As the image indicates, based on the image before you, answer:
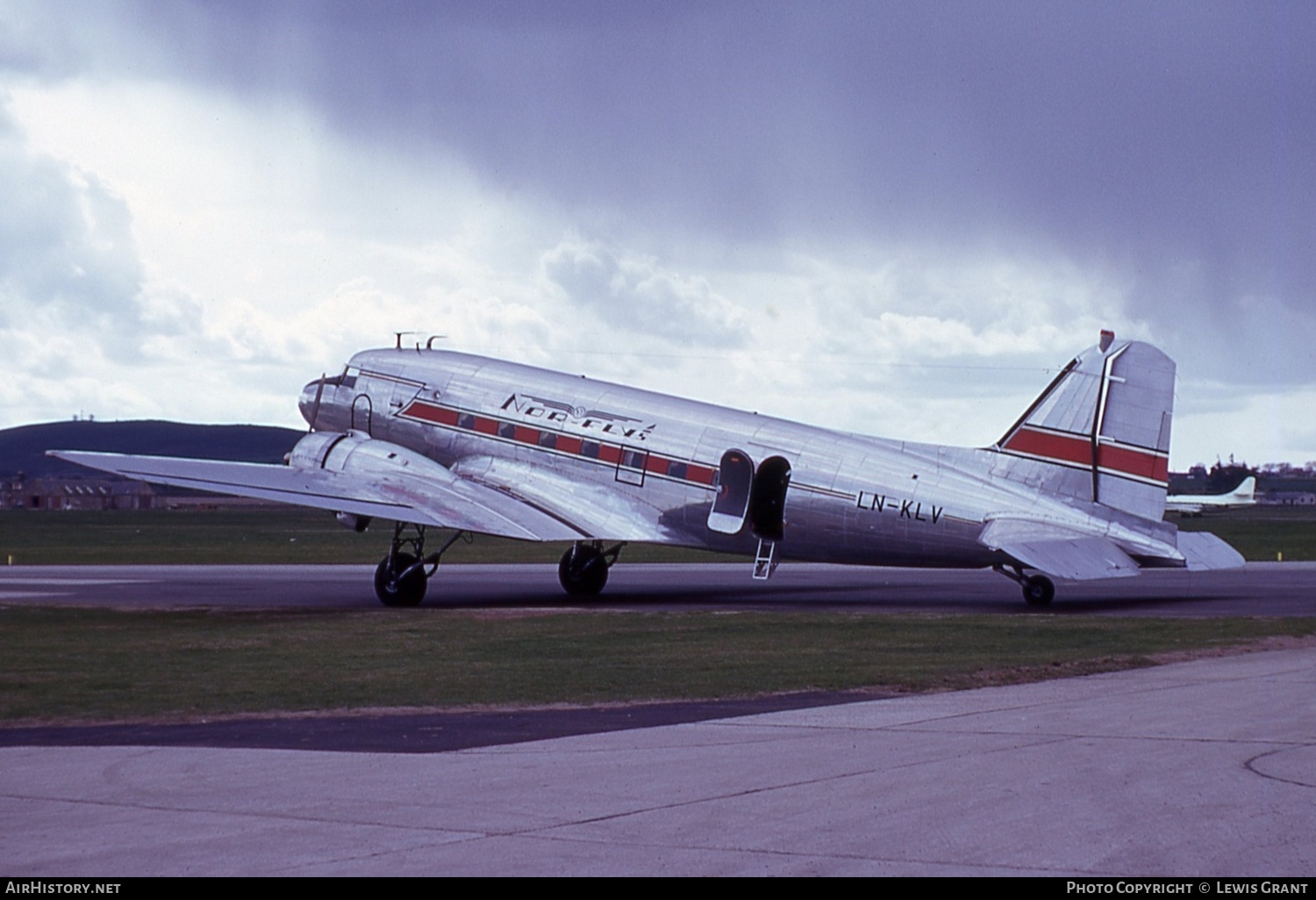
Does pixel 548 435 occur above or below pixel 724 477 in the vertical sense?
above

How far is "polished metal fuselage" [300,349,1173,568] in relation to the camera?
29.2 metres

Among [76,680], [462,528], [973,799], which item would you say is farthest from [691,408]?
[973,799]

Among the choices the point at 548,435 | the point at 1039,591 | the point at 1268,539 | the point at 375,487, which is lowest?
the point at 1039,591

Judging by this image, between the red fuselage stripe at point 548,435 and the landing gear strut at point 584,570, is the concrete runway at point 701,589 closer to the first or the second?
the landing gear strut at point 584,570

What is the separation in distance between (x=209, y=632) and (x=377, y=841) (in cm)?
1685

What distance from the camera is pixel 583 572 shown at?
34.5m

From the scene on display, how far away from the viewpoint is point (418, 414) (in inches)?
1383

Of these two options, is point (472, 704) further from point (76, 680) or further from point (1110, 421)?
point (1110, 421)

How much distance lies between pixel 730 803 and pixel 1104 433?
20680 mm

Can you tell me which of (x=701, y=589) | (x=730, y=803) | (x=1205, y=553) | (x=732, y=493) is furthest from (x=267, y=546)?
(x=730, y=803)

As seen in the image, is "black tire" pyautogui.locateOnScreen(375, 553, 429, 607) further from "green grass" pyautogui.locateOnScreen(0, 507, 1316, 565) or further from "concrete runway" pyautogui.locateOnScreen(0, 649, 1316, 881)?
"concrete runway" pyautogui.locateOnScreen(0, 649, 1316, 881)

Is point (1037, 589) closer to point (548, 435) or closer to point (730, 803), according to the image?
point (548, 435)

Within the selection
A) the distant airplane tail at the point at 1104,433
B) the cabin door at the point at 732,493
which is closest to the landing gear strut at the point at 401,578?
the cabin door at the point at 732,493

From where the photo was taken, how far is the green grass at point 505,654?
681 inches
